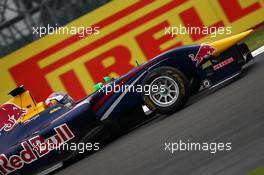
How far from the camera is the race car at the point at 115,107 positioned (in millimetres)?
8617

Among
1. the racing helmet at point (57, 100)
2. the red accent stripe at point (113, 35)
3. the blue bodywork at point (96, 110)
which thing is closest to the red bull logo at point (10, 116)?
the blue bodywork at point (96, 110)

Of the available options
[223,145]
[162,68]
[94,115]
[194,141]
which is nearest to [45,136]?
[94,115]

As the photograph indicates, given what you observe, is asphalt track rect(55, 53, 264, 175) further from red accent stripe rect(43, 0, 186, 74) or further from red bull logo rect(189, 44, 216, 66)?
red accent stripe rect(43, 0, 186, 74)

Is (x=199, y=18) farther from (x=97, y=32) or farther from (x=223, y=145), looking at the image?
(x=223, y=145)

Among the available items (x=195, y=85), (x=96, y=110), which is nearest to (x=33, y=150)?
(x=96, y=110)

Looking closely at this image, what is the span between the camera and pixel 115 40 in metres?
13.4

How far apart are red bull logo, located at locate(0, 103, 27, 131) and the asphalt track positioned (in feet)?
3.73

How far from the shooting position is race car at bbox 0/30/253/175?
862 centimetres

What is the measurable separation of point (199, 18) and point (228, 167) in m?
8.22

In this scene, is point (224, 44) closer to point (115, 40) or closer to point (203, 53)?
point (203, 53)

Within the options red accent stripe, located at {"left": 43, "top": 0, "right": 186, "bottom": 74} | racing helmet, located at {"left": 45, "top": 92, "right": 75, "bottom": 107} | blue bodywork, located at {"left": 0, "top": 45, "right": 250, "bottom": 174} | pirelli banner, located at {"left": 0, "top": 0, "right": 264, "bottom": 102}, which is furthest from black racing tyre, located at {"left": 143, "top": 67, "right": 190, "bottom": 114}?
red accent stripe, located at {"left": 43, "top": 0, "right": 186, "bottom": 74}

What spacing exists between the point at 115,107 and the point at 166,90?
83 cm

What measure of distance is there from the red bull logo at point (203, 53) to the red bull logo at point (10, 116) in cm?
284

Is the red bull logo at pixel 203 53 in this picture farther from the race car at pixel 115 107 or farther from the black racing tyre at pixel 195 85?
the black racing tyre at pixel 195 85
